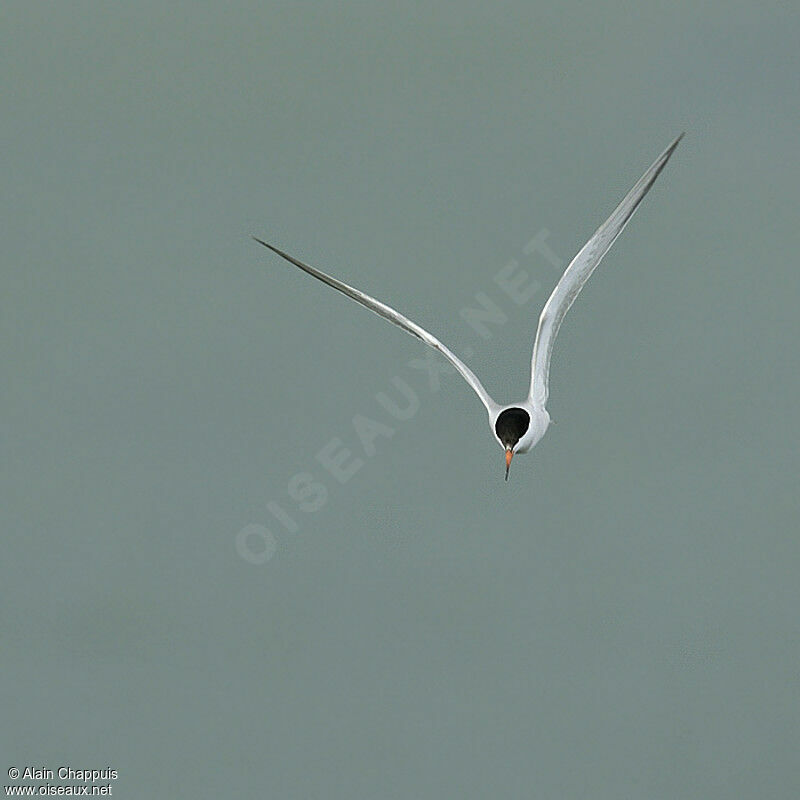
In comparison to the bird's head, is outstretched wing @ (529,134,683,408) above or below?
above

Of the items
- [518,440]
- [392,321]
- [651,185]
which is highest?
[651,185]

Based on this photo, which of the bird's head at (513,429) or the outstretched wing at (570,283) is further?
the outstretched wing at (570,283)

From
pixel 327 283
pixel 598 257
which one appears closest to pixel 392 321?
pixel 327 283

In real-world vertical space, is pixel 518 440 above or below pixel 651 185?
below

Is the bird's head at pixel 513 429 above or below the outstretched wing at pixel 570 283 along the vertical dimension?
below

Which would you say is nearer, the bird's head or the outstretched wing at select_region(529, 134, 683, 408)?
the bird's head

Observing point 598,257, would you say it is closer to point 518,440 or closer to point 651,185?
point 651,185

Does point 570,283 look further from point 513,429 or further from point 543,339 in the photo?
point 513,429
